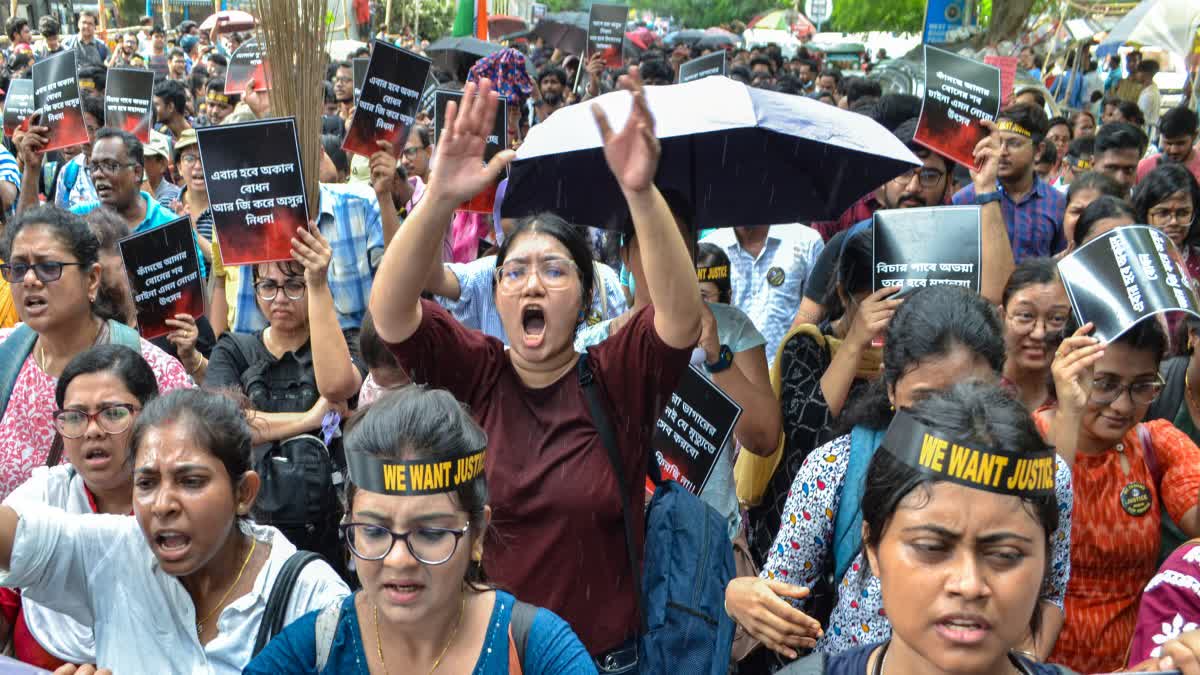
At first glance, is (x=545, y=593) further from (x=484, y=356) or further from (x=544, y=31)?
(x=544, y=31)

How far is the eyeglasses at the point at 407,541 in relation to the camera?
239 cm

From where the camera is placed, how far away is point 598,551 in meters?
3.01

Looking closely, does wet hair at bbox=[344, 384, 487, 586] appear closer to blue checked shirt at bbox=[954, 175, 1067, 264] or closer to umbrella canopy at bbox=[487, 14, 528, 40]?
blue checked shirt at bbox=[954, 175, 1067, 264]

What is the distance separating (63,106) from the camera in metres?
7.54

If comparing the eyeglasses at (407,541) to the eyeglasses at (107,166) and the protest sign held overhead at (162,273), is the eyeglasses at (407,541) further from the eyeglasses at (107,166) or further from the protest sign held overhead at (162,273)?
the eyeglasses at (107,166)

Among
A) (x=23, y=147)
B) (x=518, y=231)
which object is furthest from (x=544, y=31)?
(x=518, y=231)

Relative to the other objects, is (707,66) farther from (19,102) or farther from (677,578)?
(677,578)

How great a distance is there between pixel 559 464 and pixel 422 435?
60 centimetres

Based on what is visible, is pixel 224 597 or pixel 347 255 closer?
pixel 224 597

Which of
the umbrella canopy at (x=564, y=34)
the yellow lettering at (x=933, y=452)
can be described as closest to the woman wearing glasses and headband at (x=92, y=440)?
the yellow lettering at (x=933, y=452)

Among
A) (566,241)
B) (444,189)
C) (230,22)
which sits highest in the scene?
(444,189)

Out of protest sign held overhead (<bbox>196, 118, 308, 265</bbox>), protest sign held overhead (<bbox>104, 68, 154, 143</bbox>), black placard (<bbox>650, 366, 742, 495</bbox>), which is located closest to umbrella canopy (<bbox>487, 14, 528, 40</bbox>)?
protest sign held overhead (<bbox>104, 68, 154, 143</bbox>)

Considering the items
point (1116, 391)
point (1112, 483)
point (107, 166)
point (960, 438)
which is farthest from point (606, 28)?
point (960, 438)

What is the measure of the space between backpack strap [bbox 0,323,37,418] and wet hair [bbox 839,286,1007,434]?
2.64 meters
